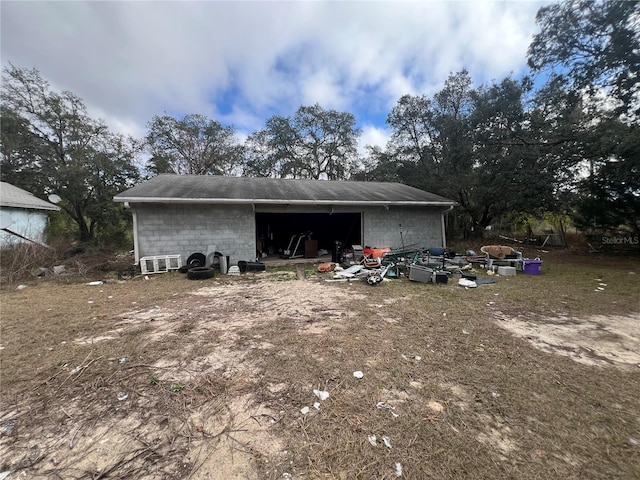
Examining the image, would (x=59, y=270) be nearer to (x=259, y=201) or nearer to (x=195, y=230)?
(x=195, y=230)

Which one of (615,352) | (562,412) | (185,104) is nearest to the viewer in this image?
(562,412)

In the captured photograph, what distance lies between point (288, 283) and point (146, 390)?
4.19 metres

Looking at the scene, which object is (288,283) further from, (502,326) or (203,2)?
(203,2)

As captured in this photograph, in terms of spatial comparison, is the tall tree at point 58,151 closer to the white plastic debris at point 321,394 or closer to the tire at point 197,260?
the tire at point 197,260

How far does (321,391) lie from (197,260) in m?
6.73

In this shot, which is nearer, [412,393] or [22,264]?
[412,393]

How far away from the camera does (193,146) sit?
61.2 feet

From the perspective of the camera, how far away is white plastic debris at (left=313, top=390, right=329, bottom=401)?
2.15 m

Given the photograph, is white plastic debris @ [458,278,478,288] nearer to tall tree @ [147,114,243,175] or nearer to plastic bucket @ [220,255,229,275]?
plastic bucket @ [220,255,229,275]

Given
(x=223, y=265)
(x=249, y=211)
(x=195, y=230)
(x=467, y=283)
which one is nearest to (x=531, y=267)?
(x=467, y=283)

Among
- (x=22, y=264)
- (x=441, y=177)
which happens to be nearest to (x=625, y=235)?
(x=441, y=177)

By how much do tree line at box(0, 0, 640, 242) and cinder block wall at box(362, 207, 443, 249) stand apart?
3.31m

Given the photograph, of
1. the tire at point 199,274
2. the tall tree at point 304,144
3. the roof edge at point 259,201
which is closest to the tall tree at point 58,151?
the roof edge at point 259,201

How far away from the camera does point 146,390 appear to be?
225 centimetres
